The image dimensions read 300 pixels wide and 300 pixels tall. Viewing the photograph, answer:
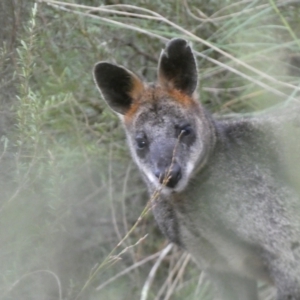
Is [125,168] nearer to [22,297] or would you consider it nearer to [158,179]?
[22,297]

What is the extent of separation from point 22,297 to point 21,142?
131cm

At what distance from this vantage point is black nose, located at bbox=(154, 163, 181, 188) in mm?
3860

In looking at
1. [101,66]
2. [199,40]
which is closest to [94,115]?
[199,40]

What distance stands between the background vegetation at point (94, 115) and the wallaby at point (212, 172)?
0.38 metres

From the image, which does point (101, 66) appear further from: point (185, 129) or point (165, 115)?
point (185, 129)

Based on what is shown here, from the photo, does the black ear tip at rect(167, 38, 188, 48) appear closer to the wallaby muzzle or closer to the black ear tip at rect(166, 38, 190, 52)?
the black ear tip at rect(166, 38, 190, 52)

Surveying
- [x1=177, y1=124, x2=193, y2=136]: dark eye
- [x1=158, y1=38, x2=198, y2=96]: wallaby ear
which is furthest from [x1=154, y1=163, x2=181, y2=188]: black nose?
[x1=158, y1=38, x2=198, y2=96]: wallaby ear

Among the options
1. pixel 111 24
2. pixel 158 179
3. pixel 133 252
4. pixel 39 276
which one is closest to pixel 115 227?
pixel 133 252

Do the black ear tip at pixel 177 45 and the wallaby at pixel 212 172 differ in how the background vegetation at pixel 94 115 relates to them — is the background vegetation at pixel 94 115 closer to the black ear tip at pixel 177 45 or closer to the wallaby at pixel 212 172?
the wallaby at pixel 212 172

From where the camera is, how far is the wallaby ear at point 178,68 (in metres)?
4.17

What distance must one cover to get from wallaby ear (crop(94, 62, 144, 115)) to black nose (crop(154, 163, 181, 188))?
2.24 ft

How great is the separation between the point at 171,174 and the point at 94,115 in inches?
91.6

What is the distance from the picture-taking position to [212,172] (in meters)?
4.27

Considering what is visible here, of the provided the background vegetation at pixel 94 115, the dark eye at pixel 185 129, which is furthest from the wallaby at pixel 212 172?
the background vegetation at pixel 94 115
